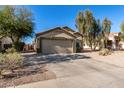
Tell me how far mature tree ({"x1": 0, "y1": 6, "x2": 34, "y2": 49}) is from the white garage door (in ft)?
12.7

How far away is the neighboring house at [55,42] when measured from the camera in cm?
2509

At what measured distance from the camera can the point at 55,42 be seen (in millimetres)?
25625

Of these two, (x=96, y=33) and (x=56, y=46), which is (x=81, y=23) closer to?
(x=96, y=33)

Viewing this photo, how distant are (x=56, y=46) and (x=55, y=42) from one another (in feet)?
2.05

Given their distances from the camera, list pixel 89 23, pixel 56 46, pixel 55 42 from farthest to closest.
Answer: pixel 89 23 < pixel 55 42 < pixel 56 46

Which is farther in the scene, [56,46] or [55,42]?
[55,42]

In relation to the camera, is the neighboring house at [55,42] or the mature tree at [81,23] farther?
the mature tree at [81,23]

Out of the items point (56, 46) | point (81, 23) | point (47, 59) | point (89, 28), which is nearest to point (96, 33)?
point (89, 28)

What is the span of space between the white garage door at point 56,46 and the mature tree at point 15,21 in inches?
152

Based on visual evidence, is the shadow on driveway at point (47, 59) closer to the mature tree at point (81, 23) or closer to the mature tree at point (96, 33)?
the mature tree at point (81, 23)

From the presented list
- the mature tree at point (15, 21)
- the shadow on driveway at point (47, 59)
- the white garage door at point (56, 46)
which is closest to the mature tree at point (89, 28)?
the white garage door at point (56, 46)

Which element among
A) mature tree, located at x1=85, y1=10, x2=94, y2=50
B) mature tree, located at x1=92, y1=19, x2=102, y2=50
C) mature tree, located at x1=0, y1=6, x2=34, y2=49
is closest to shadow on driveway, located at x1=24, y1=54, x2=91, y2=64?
mature tree, located at x1=0, y1=6, x2=34, y2=49
